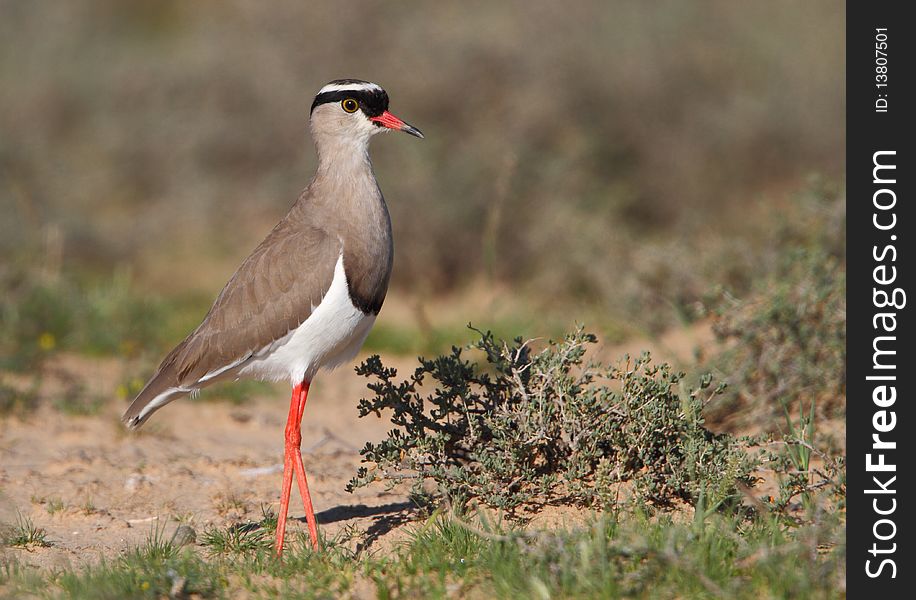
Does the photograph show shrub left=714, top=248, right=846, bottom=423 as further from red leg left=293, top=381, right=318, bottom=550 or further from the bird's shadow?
red leg left=293, top=381, right=318, bottom=550

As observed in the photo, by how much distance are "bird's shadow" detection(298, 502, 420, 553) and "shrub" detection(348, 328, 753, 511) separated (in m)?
0.26

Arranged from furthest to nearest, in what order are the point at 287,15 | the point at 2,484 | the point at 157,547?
the point at 287,15 → the point at 2,484 → the point at 157,547

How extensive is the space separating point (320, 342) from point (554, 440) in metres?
1.15

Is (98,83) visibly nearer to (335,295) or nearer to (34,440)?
(34,440)

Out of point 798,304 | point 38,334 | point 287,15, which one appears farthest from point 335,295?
point 287,15

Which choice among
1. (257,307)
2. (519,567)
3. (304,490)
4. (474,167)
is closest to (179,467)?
(304,490)

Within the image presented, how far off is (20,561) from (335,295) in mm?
1776

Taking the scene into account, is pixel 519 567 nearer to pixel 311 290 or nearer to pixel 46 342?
pixel 311 290

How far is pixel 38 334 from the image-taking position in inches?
308

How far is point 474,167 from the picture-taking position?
9867 mm

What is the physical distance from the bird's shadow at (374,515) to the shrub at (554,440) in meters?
0.26

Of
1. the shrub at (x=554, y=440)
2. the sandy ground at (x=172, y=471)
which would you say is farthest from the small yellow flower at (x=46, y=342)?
the shrub at (x=554, y=440)

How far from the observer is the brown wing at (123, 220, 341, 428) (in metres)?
4.71

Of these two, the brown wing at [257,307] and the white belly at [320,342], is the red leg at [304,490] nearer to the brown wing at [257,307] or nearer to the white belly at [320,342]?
the white belly at [320,342]
